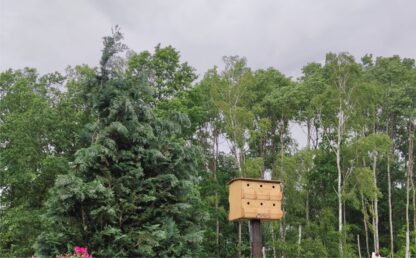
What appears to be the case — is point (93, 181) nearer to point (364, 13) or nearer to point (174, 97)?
point (174, 97)

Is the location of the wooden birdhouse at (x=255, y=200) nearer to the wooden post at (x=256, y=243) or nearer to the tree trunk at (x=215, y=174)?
the wooden post at (x=256, y=243)

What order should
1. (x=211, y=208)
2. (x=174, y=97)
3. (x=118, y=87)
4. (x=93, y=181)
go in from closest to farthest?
(x=93, y=181) < (x=118, y=87) < (x=174, y=97) < (x=211, y=208)

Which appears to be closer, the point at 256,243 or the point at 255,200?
the point at 256,243

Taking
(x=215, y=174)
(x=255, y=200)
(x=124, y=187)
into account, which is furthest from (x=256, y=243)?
(x=215, y=174)

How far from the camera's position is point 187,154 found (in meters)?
8.11

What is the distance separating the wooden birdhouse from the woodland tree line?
4.21 ft

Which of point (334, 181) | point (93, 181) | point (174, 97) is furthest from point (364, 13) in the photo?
point (93, 181)

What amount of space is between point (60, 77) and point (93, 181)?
9.39 m

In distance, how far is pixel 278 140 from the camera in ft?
77.9

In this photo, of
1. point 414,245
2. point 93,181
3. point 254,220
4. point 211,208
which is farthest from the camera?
point 414,245

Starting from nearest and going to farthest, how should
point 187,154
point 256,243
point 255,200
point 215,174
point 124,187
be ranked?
point 256,243 → point 255,200 → point 124,187 → point 187,154 → point 215,174

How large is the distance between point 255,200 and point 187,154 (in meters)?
1.97

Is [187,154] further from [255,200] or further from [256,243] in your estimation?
[256,243]

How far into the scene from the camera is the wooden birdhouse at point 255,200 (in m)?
6.41
